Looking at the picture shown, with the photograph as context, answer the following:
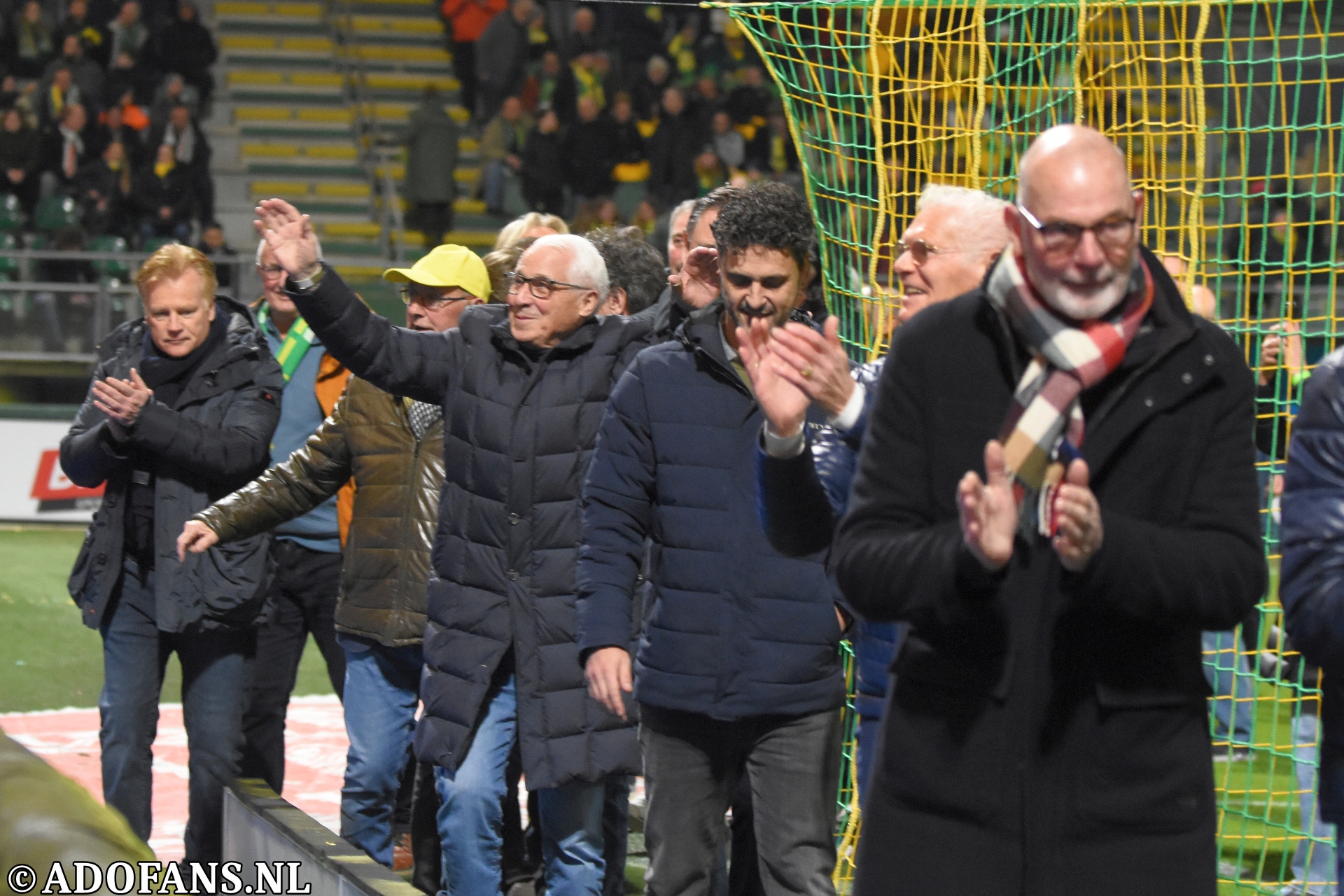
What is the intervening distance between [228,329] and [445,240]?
14.5 metres

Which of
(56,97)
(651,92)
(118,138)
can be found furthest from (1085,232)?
(651,92)

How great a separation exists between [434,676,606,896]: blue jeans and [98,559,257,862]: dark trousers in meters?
1.01

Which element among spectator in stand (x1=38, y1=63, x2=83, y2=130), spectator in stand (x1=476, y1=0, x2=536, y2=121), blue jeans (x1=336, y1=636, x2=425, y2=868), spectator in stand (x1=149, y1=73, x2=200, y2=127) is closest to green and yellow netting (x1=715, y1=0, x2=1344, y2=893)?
blue jeans (x1=336, y1=636, x2=425, y2=868)

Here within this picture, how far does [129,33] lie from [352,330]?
17.2 m

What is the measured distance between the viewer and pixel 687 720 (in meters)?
3.93

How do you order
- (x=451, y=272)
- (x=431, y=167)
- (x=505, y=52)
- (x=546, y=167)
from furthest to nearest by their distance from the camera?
1. (x=505, y=52)
2. (x=431, y=167)
3. (x=546, y=167)
4. (x=451, y=272)

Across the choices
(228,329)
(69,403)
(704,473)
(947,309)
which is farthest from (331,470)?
(69,403)

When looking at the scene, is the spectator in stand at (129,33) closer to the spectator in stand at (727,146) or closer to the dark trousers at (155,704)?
the spectator in stand at (727,146)

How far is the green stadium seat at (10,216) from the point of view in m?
17.5

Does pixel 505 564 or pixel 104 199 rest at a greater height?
pixel 104 199

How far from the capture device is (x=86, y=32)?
1995 cm

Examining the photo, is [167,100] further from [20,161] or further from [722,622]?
[722,622]

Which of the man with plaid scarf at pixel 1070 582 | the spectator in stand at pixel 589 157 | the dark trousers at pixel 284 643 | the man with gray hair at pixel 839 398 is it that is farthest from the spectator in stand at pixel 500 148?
the man with plaid scarf at pixel 1070 582

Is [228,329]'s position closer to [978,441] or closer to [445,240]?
[978,441]
